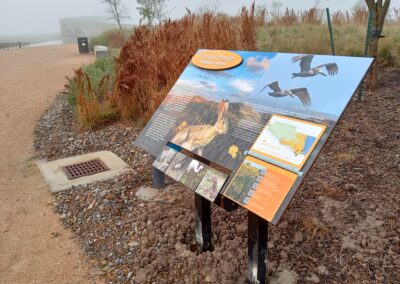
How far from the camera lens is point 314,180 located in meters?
3.12

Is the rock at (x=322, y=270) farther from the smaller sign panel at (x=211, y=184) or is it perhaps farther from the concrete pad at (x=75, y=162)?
the concrete pad at (x=75, y=162)

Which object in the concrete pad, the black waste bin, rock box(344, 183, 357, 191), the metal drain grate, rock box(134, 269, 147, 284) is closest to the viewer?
rock box(134, 269, 147, 284)

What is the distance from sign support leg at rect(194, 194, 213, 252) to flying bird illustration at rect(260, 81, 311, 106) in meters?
0.79

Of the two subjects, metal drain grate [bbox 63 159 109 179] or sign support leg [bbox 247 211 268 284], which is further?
metal drain grate [bbox 63 159 109 179]

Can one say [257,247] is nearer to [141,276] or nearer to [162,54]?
[141,276]

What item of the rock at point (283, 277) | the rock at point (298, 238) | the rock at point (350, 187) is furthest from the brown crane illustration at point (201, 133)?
the rock at point (350, 187)

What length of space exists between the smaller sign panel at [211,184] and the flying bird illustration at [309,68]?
64 centimetres

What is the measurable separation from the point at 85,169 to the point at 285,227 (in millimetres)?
2156

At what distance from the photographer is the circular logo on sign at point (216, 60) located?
227cm

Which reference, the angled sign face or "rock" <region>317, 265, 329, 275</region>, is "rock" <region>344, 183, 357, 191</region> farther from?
the angled sign face

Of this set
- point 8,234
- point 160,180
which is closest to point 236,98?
point 160,180

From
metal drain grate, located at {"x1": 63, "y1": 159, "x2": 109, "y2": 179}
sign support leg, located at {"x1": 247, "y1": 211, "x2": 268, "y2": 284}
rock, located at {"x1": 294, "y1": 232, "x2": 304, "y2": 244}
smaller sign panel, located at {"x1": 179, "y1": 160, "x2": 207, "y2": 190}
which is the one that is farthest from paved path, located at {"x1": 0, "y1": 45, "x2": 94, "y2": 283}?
rock, located at {"x1": 294, "y1": 232, "x2": 304, "y2": 244}

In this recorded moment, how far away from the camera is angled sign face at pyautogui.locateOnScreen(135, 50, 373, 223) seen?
1608 mm

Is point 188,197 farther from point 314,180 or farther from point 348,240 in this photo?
point 348,240
